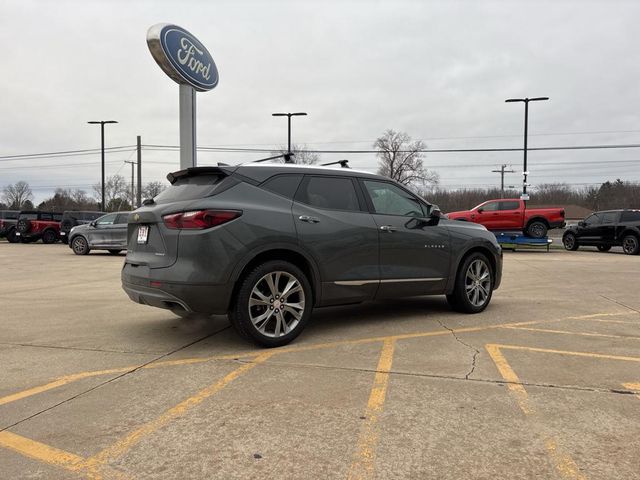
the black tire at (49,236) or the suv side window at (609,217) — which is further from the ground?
the suv side window at (609,217)

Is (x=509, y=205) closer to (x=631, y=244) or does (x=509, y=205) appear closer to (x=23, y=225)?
(x=631, y=244)

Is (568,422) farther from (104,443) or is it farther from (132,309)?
(132,309)

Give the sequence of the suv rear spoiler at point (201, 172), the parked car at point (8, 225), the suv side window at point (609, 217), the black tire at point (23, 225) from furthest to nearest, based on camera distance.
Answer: the parked car at point (8, 225) < the black tire at point (23, 225) < the suv side window at point (609, 217) < the suv rear spoiler at point (201, 172)

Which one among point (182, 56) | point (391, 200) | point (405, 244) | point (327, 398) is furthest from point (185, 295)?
point (182, 56)

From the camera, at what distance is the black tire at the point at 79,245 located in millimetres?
19062

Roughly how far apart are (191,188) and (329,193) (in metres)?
1.47

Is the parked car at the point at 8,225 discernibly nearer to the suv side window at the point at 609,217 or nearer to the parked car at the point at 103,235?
the parked car at the point at 103,235

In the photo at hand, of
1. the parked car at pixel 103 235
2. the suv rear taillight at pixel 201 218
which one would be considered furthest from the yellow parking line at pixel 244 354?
the parked car at pixel 103 235

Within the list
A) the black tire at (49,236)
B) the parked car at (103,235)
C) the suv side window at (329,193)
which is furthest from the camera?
the black tire at (49,236)

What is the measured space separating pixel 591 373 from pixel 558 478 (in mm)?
1967

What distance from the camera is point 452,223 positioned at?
6504mm

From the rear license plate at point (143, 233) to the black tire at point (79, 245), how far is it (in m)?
15.7

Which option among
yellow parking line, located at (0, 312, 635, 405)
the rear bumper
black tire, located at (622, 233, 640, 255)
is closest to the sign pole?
the rear bumper

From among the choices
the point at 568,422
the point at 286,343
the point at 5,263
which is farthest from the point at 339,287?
the point at 5,263
